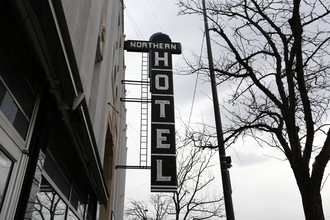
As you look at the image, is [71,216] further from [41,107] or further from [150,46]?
[150,46]

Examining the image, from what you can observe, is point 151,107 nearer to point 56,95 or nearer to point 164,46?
point 164,46

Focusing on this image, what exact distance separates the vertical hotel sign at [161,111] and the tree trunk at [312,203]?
5.82 meters

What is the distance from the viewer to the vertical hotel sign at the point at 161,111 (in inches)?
446

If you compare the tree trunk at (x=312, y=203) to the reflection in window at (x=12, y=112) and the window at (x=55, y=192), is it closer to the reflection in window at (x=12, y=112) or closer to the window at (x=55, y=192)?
the window at (x=55, y=192)

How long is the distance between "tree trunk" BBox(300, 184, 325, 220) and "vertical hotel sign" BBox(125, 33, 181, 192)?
5818mm

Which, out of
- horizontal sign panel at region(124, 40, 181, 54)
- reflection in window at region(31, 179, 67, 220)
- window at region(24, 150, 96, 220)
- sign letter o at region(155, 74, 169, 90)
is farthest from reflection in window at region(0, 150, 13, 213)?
horizontal sign panel at region(124, 40, 181, 54)

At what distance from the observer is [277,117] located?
26.1 ft

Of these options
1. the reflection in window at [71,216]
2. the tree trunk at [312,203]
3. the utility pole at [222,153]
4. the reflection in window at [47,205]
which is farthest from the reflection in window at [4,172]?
the tree trunk at [312,203]

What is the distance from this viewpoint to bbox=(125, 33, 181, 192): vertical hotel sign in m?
11.3

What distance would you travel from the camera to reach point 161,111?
41.3 feet

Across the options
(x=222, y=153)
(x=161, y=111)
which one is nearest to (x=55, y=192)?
(x=222, y=153)

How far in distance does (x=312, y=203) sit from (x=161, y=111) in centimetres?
764

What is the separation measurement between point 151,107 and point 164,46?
12.1 ft

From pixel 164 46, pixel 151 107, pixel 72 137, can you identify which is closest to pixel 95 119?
pixel 72 137
